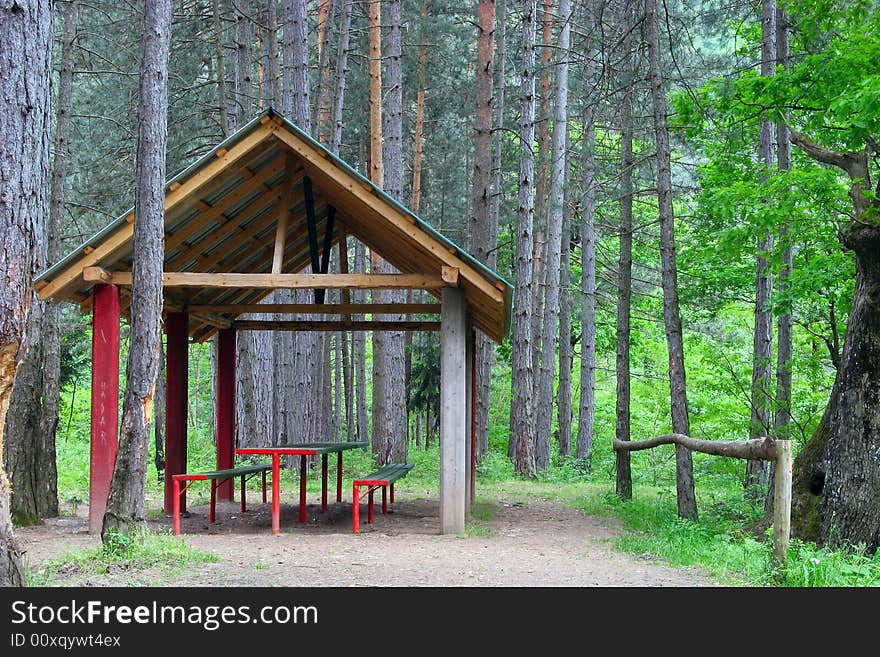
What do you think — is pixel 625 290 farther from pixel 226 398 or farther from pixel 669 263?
pixel 226 398

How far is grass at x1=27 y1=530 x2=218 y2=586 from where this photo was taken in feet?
23.6

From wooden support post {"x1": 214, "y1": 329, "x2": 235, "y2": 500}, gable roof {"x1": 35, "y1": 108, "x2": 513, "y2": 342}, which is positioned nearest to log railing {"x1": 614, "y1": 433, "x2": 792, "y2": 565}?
gable roof {"x1": 35, "y1": 108, "x2": 513, "y2": 342}

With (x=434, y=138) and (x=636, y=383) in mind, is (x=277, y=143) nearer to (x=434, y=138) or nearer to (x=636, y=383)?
(x=434, y=138)

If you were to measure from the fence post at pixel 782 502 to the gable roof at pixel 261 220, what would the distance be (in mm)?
4201

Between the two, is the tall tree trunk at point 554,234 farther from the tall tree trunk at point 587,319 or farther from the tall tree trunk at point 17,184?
the tall tree trunk at point 17,184

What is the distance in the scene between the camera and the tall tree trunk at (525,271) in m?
17.5

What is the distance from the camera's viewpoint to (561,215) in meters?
21.6

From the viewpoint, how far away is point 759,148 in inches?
630

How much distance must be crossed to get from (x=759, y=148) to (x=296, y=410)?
31.1ft

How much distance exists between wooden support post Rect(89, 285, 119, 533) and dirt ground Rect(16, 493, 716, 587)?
0.53m

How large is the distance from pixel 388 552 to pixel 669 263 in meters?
5.21

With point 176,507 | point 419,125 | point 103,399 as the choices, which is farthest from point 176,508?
point 419,125

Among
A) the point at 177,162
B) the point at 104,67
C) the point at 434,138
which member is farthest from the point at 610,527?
the point at 434,138

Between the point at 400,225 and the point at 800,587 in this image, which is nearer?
the point at 800,587
